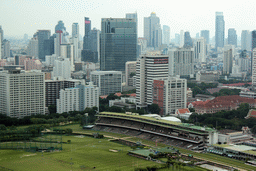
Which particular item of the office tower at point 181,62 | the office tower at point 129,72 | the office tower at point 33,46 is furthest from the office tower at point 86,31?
the office tower at point 129,72

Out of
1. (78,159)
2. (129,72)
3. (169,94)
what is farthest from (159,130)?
(129,72)

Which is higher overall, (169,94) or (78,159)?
(169,94)

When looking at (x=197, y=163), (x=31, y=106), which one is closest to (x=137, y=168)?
(x=197, y=163)

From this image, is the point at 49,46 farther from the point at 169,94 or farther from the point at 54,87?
the point at 169,94

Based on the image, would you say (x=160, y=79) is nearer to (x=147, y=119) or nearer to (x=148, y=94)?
(x=148, y=94)

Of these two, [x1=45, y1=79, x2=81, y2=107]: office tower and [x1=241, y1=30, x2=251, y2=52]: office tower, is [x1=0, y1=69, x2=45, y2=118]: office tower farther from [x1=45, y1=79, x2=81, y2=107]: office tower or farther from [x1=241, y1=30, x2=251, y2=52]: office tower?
[x1=241, y1=30, x2=251, y2=52]: office tower

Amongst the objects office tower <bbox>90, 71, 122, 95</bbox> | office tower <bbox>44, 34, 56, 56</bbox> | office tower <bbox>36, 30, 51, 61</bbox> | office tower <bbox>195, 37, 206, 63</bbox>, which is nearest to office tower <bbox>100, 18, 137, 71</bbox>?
office tower <bbox>90, 71, 122, 95</bbox>

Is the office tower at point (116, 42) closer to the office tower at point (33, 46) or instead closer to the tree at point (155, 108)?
the tree at point (155, 108)
